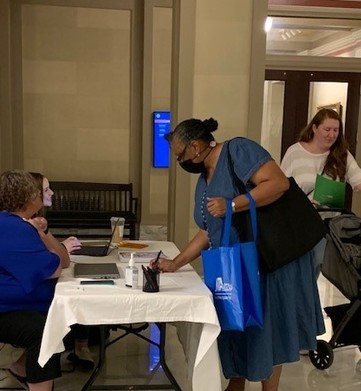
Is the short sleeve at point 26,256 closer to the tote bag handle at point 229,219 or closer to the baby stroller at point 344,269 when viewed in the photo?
the tote bag handle at point 229,219

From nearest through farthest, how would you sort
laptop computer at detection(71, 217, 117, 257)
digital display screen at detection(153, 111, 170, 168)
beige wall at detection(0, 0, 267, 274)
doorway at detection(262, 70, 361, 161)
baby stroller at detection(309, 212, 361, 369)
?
laptop computer at detection(71, 217, 117, 257), baby stroller at detection(309, 212, 361, 369), doorway at detection(262, 70, 361, 161), beige wall at detection(0, 0, 267, 274), digital display screen at detection(153, 111, 170, 168)

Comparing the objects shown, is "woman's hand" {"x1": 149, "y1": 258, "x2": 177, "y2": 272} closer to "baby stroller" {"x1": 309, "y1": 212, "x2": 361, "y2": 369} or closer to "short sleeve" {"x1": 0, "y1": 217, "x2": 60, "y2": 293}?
"short sleeve" {"x1": 0, "y1": 217, "x2": 60, "y2": 293}

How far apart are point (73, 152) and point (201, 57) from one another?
10.2 feet

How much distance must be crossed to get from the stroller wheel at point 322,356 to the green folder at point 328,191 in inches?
33.9

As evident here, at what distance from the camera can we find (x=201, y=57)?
4.20 metres

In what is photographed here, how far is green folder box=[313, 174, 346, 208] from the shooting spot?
3.10m

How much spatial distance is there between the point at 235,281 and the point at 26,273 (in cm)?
87

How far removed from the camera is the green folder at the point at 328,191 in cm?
310

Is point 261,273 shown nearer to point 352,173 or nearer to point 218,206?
point 218,206

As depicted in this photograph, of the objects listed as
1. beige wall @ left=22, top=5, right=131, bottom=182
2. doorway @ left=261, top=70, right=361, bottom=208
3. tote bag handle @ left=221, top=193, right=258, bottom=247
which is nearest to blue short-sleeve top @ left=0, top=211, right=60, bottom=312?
tote bag handle @ left=221, top=193, right=258, bottom=247

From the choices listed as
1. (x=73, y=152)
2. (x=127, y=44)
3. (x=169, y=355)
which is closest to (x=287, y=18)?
(x=127, y=44)

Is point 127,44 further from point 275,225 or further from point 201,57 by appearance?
point 275,225

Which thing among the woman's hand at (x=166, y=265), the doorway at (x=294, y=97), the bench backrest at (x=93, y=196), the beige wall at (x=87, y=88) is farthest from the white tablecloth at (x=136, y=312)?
the bench backrest at (x=93, y=196)

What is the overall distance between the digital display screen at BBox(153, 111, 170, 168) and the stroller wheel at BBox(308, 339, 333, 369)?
4.07 m
